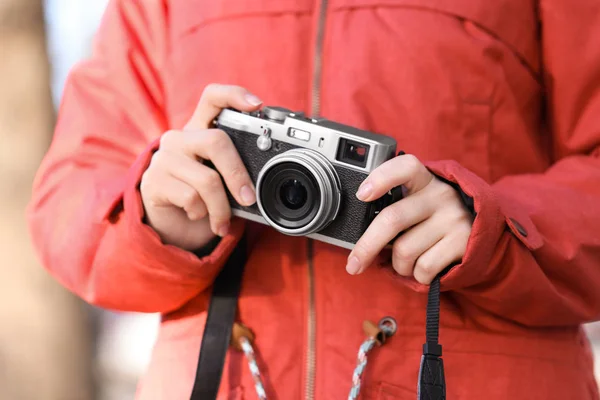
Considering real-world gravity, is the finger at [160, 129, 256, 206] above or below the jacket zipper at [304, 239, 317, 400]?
above

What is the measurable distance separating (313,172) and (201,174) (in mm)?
125

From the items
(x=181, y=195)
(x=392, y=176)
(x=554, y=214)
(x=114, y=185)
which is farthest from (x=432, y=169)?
(x=114, y=185)

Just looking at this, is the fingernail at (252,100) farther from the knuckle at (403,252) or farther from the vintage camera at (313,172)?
the knuckle at (403,252)

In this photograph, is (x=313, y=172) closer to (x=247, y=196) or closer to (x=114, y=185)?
(x=247, y=196)

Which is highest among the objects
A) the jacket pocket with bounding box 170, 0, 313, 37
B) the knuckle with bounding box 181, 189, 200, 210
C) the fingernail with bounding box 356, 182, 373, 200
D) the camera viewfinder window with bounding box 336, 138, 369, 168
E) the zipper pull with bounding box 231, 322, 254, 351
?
the jacket pocket with bounding box 170, 0, 313, 37

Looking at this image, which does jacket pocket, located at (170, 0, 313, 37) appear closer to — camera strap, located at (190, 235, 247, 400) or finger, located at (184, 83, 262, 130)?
finger, located at (184, 83, 262, 130)

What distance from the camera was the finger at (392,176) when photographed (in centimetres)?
65


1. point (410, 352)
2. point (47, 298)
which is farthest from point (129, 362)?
point (410, 352)

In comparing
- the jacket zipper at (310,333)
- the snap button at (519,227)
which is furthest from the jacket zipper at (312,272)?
the snap button at (519,227)

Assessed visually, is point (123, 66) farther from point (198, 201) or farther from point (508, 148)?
point (508, 148)

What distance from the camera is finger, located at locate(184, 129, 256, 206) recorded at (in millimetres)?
714

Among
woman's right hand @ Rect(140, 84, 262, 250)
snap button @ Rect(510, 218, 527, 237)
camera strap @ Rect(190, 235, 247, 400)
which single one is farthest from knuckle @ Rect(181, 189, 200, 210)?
snap button @ Rect(510, 218, 527, 237)

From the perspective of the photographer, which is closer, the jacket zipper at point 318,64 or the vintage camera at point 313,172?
the vintage camera at point 313,172

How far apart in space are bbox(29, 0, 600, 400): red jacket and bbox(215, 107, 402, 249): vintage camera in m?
0.06
